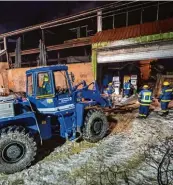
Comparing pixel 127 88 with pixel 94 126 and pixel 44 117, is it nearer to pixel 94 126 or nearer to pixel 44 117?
pixel 94 126

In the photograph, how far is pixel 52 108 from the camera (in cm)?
546

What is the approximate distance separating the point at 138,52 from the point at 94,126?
300 inches

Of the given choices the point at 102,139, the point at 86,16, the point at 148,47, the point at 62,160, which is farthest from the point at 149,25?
the point at 62,160

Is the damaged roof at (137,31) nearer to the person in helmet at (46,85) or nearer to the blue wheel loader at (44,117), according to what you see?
the blue wheel loader at (44,117)

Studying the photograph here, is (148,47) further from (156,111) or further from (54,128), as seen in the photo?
(54,128)

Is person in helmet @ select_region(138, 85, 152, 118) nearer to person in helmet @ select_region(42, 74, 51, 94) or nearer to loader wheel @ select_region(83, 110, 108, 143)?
loader wheel @ select_region(83, 110, 108, 143)

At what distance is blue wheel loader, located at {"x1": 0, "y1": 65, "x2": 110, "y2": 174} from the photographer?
A: 4.56 metres

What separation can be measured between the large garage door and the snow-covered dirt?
5.91 m

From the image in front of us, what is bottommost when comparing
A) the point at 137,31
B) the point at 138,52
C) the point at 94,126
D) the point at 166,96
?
the point at 94,126

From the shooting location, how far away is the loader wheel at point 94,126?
5.92 m

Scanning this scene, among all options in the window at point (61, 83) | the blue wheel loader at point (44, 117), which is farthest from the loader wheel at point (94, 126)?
the window at point (61, 83)

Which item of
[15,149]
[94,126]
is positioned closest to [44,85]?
[15,149]

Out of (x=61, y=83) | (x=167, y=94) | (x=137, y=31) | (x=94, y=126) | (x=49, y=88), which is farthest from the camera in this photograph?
(x=137, y=31)

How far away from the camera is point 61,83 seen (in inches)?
226
